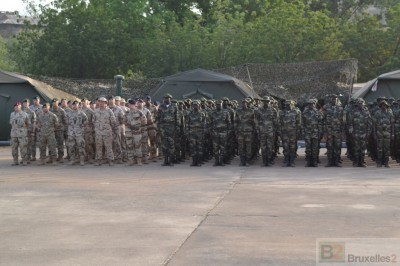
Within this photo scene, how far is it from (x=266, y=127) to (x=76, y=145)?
4.85 m

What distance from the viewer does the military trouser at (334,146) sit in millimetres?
15266

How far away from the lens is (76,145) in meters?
16.5

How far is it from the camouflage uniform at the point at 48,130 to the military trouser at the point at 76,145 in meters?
0.46

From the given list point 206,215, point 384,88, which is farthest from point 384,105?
point 206,215

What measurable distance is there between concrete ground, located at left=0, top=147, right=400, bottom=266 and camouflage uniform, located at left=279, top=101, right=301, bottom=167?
0.90m

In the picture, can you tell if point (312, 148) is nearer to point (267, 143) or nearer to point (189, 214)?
point (267, 143)

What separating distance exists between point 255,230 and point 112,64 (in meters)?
25.1

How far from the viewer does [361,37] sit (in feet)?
102

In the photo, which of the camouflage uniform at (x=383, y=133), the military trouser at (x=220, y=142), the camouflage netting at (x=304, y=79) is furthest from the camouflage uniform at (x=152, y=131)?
the camouflage netting at (x=304, y=79)

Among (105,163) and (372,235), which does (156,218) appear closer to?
(372,235)

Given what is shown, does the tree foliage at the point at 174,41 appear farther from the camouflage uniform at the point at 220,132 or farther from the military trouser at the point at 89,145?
the camouflage uniform at the point at 220,132

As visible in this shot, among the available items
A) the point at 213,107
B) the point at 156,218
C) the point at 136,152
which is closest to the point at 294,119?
the point at 213,107

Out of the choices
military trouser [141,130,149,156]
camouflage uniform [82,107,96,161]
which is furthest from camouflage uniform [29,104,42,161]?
military trouser [141,130,149,156]

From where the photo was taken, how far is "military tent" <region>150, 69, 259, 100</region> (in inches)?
877
